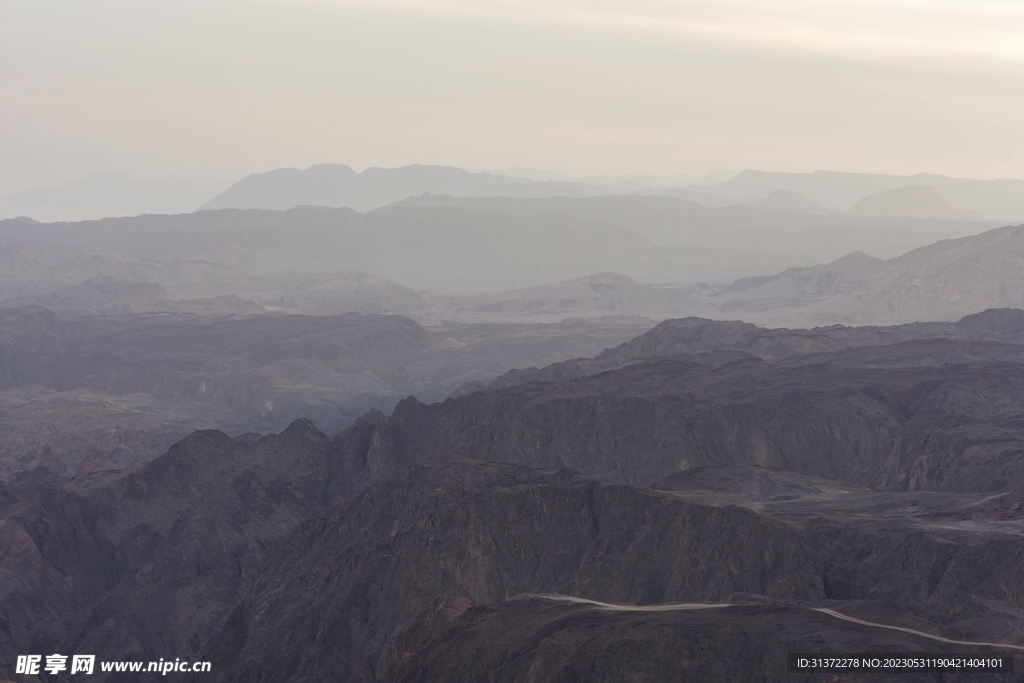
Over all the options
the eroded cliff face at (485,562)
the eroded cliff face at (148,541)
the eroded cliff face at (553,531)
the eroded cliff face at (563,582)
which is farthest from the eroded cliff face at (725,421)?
the eroded cliff face at (485,562)

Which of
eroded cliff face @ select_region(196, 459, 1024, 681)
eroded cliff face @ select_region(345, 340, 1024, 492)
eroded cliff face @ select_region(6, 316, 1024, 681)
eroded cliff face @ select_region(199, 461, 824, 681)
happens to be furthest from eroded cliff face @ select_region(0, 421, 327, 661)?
eroded cliff face @ select_region(345, 340, 1024, 492)

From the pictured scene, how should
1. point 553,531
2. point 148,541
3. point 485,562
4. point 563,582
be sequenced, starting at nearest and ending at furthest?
1. point 563,582
2. point 485,562
3. point 553,531
4. point 148,541

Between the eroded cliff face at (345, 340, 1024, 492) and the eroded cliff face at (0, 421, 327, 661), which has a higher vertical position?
the eroded cliff face at (345, 340, 1024, 492)

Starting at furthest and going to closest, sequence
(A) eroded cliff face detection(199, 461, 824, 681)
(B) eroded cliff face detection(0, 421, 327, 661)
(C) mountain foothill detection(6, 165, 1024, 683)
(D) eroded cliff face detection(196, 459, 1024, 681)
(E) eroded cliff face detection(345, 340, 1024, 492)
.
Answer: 1. (E) eroded cliff face detection(345, 340, 1024, 492)
2. (B) eroded cliff face detection(0, 421, 327, 661)
3. (A) eroded cliff face detection(199, 461, 824, 681)
4. (C) mountain foothill detection(6, 165, 1024, 683)
5. (D) eroded cliff face detection(196, 459, 1024, 681)

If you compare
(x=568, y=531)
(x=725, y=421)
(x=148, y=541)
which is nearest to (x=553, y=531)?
(x=568, y=531)

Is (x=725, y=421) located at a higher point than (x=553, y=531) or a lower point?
higher

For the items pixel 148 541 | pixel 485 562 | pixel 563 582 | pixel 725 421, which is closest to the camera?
pixel 563 582

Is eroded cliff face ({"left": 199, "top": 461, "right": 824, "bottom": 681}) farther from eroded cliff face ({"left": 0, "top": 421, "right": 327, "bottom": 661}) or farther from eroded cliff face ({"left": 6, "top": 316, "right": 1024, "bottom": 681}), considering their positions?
eroded cliff face ({"left": 0, "top": 421, "right": 327, "bottom": 661})

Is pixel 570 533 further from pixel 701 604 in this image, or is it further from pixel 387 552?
pixel 701 604

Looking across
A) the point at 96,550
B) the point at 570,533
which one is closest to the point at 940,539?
the point at 570,533

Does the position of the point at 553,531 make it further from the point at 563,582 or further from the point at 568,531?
the point at 563,582

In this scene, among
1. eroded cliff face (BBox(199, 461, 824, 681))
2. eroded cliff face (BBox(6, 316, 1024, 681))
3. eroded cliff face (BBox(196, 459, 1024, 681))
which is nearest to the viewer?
eroded cliff face (BBox(196, 459, 1024, 681))
